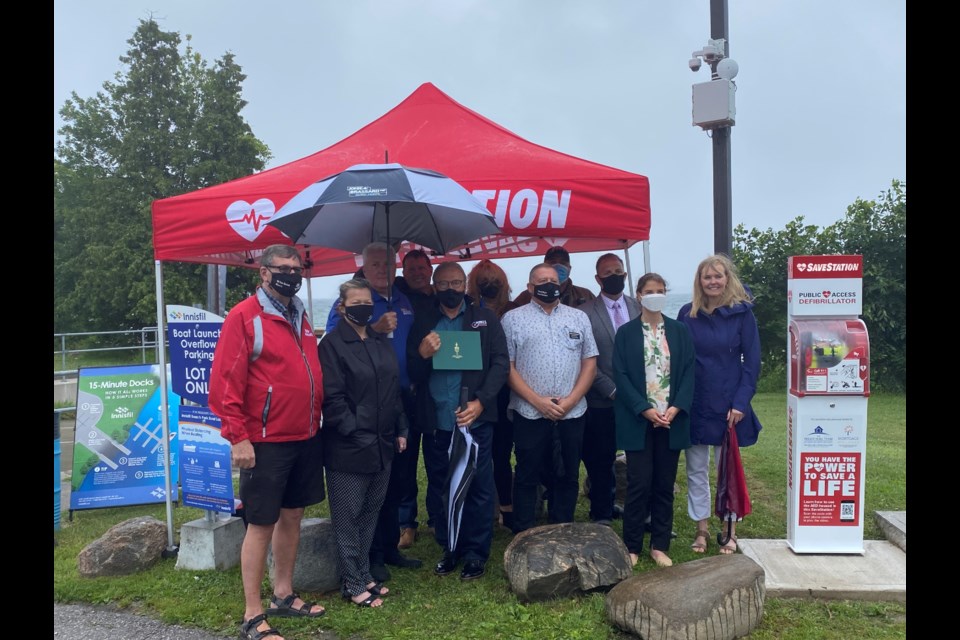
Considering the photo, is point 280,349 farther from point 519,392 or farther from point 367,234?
point 367,234

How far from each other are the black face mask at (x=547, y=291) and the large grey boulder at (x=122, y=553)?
3258 mm

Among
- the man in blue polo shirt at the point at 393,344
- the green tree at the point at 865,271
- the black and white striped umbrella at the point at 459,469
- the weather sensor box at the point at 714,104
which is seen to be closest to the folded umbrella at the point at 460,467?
the black and white striped umbrella at the point at 459,469

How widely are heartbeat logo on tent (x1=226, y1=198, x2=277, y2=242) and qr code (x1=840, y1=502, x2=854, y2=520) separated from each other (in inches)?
167

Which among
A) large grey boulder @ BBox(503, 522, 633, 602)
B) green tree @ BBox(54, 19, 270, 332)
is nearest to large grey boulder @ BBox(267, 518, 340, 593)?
large grey boulder @ BBox(503, 522, 633, 602)

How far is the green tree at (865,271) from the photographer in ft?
44.5

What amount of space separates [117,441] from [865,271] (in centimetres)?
1379

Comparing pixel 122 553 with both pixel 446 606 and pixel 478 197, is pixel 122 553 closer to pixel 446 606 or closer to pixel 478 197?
pixel 446 606

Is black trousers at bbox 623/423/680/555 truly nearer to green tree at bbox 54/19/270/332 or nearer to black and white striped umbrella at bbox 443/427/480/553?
black and white striped umbrella at bbox 443/427/480/553

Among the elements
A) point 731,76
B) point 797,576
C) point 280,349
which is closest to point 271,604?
point 280,349

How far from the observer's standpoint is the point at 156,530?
16.0 ft

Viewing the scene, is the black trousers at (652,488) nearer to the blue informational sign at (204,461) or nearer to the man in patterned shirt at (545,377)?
the man in patterned shirt at (545,377)

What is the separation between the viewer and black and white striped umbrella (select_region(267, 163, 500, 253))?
3861mm

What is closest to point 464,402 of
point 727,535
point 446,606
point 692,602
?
point 446,606

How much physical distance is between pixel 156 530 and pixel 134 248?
24245 mm
